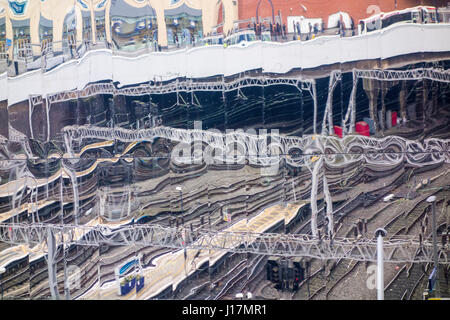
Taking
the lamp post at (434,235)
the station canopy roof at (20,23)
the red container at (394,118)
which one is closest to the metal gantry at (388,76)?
the red container at (394,118)

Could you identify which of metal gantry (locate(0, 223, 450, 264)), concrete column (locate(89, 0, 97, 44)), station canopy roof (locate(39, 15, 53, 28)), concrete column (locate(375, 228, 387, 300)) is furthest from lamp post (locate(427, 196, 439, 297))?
station canopy roof (locate(39, 15, 53, 28))

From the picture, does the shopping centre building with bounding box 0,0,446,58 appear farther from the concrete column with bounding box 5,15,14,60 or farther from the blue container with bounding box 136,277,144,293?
the blue container with bounding box 136,277,144,293

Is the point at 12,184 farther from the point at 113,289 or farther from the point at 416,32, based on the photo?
the point at 416,32

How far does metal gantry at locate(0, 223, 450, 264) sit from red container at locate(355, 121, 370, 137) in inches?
36.3

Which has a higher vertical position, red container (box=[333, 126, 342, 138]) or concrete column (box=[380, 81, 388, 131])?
concrete column (box=[380, 81, 388, 131])

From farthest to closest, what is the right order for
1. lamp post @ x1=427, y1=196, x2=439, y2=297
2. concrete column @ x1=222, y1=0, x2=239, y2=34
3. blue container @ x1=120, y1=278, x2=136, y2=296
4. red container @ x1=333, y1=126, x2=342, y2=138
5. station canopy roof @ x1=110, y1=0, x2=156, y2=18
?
blue container @ x1=120, y1=278, x2=136, y2=296 < station canopy roof @ x1=110, y1=0, x2=156, y2=18 < concrete column @ x1=222, y1=0, x2=239, y2=34 < red container @ x1=333, y1=126, x2=342, y2=138 < lamp post @ x1=427, y1=196, x2=439, y2=297

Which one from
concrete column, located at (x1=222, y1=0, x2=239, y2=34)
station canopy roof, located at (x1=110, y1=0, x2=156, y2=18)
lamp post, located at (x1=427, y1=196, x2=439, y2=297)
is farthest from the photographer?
station canopy roof, located at (x1=110, y1=0, x2=156, y2=18)

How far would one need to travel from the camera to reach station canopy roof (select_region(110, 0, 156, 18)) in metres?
5.38

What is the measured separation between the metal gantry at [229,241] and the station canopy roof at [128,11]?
201 cm

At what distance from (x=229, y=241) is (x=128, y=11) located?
2.37 meters

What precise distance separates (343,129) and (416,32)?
101 centimetres

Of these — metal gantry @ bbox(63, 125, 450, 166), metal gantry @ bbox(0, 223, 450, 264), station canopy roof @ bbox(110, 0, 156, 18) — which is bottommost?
metal gantry @ bbox(0, 223, 450, 264)

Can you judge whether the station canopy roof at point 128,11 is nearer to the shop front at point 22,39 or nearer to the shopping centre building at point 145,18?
the shopping centre building at point 145,18

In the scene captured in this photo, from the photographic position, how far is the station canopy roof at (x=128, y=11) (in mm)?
5383
